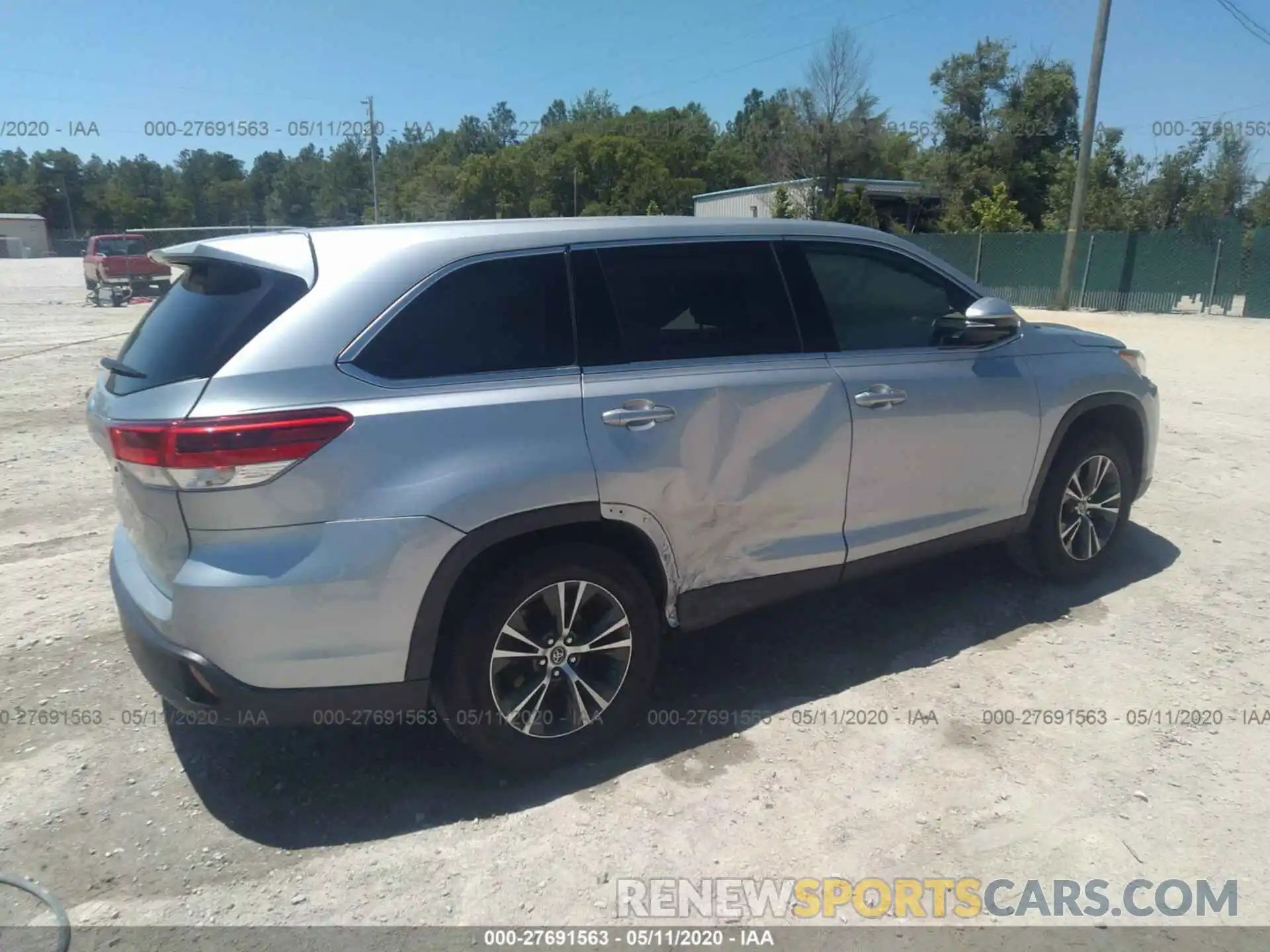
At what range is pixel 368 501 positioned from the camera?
2727 millimetres

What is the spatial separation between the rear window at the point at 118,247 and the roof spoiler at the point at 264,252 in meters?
28.9

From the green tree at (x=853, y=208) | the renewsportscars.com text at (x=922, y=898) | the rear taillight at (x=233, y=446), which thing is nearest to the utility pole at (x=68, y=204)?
the green tree at (x=853, y=208)

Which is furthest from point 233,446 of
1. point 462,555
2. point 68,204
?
point 68,204

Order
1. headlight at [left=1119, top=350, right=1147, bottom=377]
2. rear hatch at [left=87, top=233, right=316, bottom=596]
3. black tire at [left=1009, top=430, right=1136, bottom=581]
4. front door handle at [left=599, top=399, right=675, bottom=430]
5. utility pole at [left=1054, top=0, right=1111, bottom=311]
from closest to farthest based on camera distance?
rear hatch at [left=87, top=233, right=316, bottom=596]
front door handle at [left=599, top=399, right=675, bottom=430]
black tire at [left=1009, top=430, right=1136, bottom=581]
headlight at [left=1119, top=350, right=1147, bottom=377]
utility pole at [left=1054, top=0, right=1111, bottom=311]

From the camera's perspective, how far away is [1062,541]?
4.68 m

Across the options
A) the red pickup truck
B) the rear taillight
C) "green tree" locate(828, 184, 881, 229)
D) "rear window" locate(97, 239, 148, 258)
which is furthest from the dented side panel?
"rear window" locate(97, 239, 148, 258)

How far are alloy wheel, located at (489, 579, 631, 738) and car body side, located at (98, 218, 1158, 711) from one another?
0.69 feet

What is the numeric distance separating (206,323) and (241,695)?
3.95 ft

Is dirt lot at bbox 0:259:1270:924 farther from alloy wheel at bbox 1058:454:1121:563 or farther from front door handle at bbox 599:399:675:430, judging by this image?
front door handle at bbox 599:399:675:430

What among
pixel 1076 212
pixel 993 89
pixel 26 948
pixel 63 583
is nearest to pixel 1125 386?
pixel 26 948

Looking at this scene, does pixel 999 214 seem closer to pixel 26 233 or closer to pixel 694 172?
pixel 694 172

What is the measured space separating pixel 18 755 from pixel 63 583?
1.81m

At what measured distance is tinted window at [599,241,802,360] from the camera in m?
3.38

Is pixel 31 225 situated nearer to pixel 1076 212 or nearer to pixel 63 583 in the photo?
pixel 1076 212
